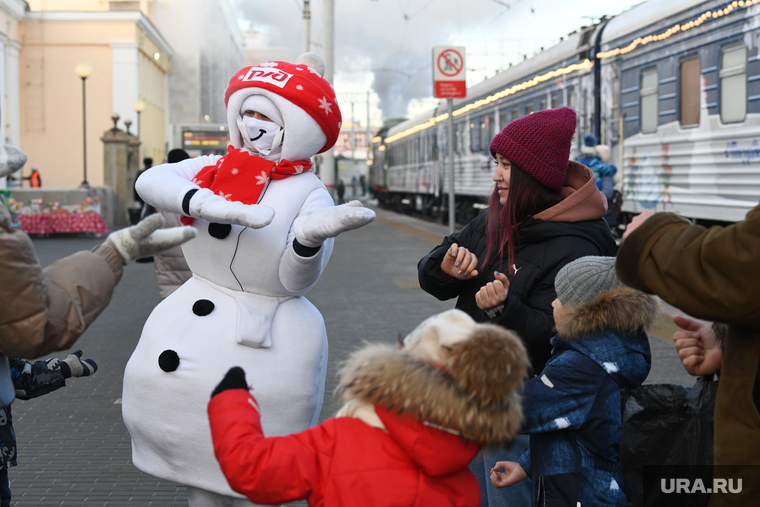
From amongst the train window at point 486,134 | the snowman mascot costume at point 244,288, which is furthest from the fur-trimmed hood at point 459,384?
the train window at point 486,134

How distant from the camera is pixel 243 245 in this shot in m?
2.72

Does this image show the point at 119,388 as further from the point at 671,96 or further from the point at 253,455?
the point at 671,96

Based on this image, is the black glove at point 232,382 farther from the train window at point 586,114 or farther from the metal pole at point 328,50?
the metal pole at point 328,50

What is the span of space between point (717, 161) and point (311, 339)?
7068 mm

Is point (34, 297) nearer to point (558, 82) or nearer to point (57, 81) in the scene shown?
point (558, 82)

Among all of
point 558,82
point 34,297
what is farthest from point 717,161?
point 34,297

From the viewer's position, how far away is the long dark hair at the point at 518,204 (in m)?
2.85

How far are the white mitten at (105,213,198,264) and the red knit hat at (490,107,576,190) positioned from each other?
1.29 metres

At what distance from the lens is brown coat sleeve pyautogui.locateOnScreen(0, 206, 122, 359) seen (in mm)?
1802

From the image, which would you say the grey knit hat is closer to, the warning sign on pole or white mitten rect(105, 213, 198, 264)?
white mitten rect(105, 213, 198, 264)

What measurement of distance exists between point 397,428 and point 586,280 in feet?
2.93

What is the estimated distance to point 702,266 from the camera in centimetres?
168

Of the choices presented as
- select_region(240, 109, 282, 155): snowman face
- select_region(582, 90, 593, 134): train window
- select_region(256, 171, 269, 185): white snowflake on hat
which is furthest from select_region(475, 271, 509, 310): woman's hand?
select_region(582, 90, 593, 134): train window

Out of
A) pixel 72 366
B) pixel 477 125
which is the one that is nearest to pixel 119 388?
pixel 72 366
